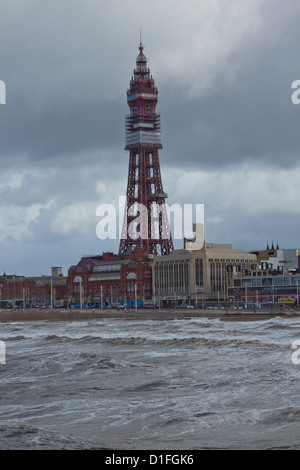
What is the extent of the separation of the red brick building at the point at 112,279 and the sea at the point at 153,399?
12499cm

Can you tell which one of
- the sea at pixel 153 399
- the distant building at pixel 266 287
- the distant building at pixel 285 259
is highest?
the distant building at pixel 285 259

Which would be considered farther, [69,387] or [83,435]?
[69,387]

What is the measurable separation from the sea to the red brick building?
125m

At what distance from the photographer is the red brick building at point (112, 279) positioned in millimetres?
180125

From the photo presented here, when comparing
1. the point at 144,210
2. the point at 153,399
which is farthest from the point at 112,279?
the point at 153,399

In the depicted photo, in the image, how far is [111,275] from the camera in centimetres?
18625

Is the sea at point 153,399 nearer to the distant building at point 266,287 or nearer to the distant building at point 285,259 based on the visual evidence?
the distant building at point 266,287

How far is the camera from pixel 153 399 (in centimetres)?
3155

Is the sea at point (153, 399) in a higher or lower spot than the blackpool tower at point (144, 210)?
lower

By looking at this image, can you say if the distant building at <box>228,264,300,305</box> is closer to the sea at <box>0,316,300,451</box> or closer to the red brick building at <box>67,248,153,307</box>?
the red brick building at <box>67,248,153,307</box>

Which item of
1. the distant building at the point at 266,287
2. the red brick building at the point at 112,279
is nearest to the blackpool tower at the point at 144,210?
the red brick building at the point at 112,279
